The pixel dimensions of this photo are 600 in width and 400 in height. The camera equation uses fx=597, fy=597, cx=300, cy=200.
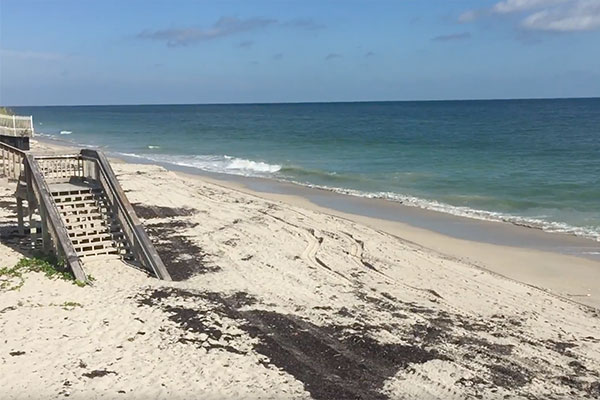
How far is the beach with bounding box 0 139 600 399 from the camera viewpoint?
7.32 metres

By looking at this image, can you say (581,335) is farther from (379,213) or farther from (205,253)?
(379,213)

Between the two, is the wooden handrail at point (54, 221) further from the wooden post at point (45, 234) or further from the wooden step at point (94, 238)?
the wooden step at point (94, 238)

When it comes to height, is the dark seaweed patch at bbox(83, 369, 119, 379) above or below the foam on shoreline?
below

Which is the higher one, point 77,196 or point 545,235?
point 77,196

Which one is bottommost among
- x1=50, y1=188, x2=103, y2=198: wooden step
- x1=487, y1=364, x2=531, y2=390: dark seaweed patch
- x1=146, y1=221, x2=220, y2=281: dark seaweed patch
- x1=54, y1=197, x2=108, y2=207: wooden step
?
x1=487, y1=364, x2=531, y2=390: dark seaweed patch

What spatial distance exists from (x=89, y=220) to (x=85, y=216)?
0.12 m

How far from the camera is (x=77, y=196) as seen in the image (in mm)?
13164

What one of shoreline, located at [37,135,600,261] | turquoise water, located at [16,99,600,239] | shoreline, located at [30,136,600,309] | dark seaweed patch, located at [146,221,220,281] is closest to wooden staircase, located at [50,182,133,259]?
dark seaweed patch, located at [146,221,220,281]

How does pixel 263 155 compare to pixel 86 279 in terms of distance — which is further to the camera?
pixel 263 155

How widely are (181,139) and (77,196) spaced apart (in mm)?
45754

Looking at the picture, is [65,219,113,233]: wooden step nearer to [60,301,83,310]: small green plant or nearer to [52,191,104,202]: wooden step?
[52,191,104,202]: wooden step

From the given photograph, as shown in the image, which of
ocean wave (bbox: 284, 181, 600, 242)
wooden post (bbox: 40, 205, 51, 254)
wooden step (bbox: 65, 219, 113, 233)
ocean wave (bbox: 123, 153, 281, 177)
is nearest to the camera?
wooden post (bbox: 40, 205, 51, 254)

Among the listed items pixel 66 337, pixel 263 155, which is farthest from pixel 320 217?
pixel 263 155

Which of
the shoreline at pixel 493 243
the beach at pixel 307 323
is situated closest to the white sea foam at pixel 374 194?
the shoreline at pixel 493 243
